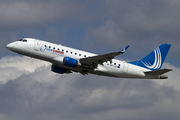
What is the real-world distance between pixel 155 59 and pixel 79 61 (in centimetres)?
1901

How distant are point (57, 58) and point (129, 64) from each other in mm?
14886

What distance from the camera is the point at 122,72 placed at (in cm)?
6134

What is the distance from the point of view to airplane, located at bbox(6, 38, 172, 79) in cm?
5675

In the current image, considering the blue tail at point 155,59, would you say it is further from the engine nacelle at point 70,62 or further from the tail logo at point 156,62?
the engine nacelle at point 70,62

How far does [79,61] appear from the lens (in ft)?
189

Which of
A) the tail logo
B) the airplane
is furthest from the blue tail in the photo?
the airplane

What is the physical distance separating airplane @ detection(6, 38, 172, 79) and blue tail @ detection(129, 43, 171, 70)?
76.1 inches

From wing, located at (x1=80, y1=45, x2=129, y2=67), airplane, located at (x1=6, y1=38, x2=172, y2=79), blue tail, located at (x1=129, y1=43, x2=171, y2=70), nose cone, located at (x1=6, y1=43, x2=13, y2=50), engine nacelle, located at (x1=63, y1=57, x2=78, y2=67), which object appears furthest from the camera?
blue tail, located at (x1=129, y1=43, x2=171, y2=70)

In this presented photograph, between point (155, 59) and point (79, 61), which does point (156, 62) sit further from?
point (79, 61)

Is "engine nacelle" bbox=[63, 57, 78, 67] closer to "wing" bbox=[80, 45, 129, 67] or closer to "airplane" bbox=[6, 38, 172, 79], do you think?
"airplane" bbox=[6, 38, 172, 79]

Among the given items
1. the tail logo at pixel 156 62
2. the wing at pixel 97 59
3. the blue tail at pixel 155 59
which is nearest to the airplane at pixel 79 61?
the wing at pixel 97 59

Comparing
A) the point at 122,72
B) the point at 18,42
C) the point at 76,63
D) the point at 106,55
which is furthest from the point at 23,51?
the point at 122,72

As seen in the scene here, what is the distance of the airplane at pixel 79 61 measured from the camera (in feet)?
186

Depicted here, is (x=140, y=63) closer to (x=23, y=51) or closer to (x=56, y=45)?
(x=56, y=45)
